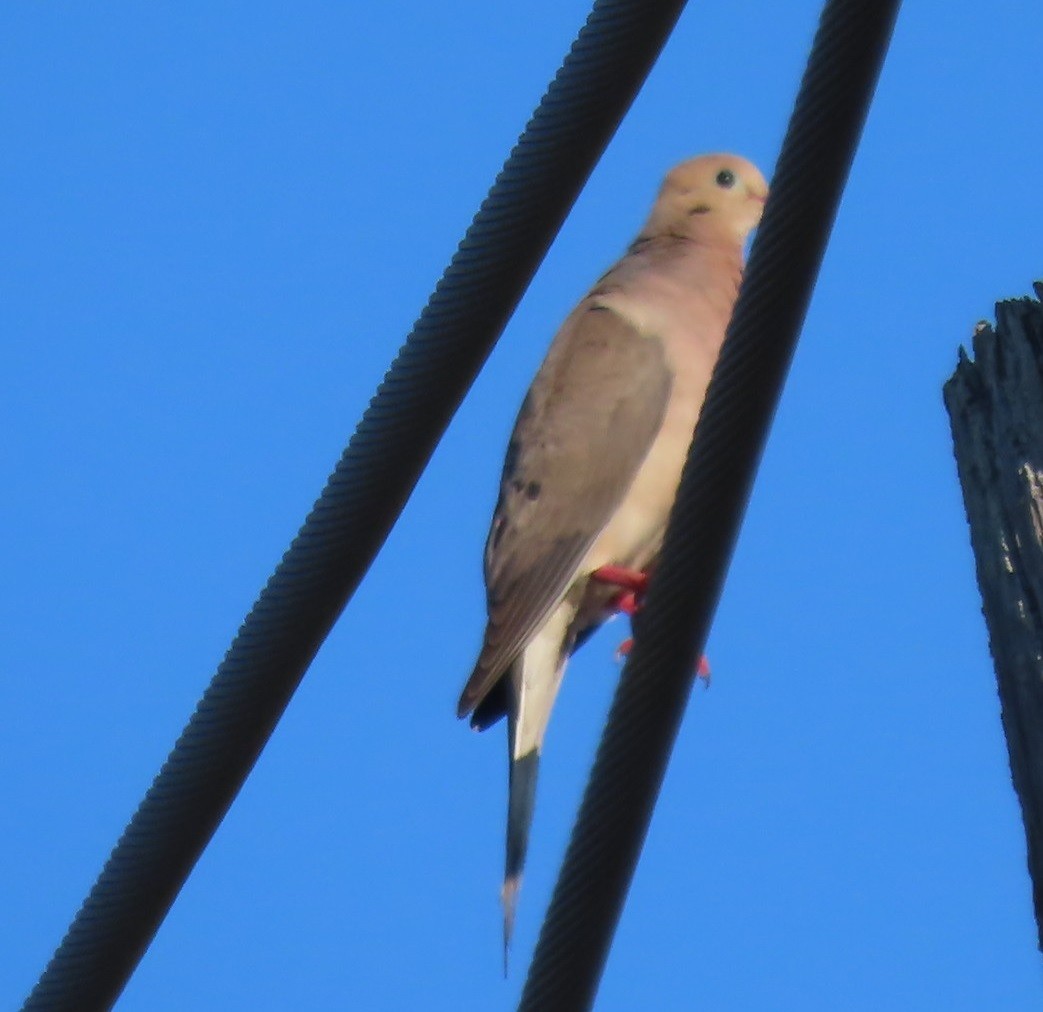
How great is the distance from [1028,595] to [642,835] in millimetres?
470

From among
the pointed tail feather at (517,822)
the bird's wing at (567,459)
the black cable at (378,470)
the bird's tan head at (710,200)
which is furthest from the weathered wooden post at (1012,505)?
the bird's tan head at (710,200)

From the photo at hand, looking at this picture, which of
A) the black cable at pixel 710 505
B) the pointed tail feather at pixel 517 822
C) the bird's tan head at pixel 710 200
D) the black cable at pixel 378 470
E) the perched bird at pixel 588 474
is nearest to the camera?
the black cable at pixel 710 505

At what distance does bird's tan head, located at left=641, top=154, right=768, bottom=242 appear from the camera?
5.36 meters

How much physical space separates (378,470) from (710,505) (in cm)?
31

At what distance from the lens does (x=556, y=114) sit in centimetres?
184

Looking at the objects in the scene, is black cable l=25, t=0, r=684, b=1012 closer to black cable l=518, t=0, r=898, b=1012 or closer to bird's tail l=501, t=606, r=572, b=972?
black cable l=518, t=0, r=898, b=1012

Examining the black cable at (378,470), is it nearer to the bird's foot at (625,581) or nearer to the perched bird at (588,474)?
the perched bird at (588,474)

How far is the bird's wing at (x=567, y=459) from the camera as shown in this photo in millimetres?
4051

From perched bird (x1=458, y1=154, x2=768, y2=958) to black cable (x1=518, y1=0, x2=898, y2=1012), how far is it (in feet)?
5.94

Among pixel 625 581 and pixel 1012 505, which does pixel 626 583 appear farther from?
pixel 1012 505

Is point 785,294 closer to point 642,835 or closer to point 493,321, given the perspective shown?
point 493,321

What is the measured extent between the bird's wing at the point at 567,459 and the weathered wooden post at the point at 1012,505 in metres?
1.78

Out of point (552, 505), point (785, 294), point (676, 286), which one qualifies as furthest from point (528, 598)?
point (785, 294)

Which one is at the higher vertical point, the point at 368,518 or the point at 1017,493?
the point at 1017,493
